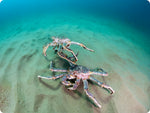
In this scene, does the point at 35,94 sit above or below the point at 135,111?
above

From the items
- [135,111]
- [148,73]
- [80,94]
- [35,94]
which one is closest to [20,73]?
[35,94]

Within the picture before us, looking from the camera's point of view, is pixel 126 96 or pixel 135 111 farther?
pixel 126 96

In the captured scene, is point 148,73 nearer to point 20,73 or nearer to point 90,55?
point 90,55

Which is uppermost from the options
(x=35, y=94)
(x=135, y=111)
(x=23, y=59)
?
(x=23, y=59)

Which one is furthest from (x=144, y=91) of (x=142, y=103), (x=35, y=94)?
(x=35, y=94)

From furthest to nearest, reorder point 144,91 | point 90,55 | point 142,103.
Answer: point 90,55, point 144,91, point 142,103

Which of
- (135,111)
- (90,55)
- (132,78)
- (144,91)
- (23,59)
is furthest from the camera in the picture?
(90,55)

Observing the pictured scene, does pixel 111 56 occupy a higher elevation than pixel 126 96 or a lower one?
higher

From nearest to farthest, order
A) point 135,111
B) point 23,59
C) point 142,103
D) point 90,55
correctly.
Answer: point 135,111 → point 142,103 → point 23,59 → point 90,55

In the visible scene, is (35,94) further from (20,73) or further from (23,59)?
(23,59)
